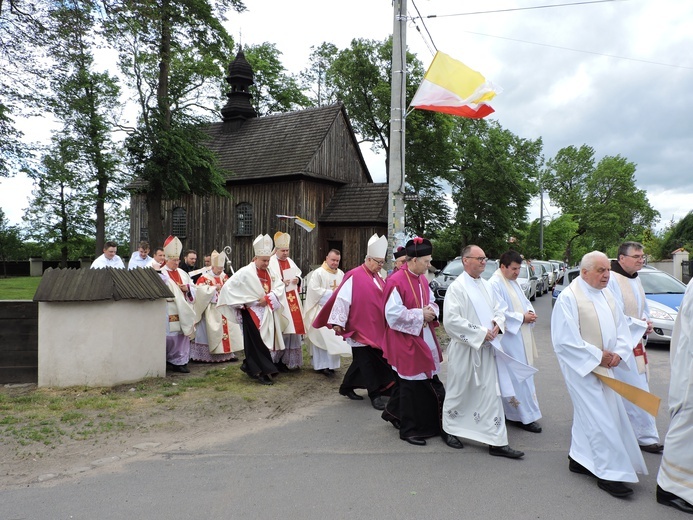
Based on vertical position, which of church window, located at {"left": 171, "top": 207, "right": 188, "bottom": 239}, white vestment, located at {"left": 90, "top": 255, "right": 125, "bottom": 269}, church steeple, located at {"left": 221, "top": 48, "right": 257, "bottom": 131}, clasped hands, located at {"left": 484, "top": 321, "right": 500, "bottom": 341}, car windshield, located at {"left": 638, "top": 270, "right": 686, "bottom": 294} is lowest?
clasped hands, located at {"left": 484, "top": 321, "right": 500, "bottom": 341}

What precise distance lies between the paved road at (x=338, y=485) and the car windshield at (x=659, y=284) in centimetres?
724

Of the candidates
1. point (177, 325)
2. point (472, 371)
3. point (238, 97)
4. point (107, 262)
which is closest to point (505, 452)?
point (472, 371)

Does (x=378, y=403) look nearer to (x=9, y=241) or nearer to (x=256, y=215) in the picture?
(x=256, y=215)

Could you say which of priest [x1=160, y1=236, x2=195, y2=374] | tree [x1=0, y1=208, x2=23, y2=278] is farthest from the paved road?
tree [x1=0, y1=208, x2=23, y2=278]

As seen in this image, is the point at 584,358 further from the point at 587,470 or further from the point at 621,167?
the point at 621,167

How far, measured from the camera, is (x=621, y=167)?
62531 millimetres

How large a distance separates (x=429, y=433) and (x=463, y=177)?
3674 cm

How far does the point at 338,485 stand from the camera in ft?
Answer: 13.6

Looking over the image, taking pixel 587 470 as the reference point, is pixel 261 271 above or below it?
above

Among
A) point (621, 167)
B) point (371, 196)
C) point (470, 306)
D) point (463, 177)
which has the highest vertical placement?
point (621, 167)

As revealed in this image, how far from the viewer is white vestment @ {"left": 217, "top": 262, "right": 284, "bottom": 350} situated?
24.8 feet

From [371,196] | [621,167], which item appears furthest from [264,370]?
[621,167]

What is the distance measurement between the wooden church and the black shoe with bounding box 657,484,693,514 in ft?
69.8

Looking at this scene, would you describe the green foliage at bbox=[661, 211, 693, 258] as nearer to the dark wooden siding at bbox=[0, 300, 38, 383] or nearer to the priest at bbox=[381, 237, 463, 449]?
the priest at bbox=[381, 237, 463, 449]
